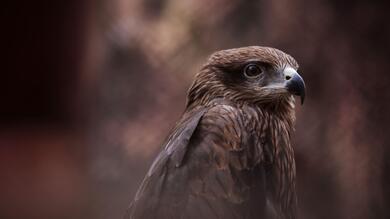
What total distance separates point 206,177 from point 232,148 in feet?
0.50

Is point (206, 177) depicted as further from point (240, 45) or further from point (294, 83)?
point (240, 45)

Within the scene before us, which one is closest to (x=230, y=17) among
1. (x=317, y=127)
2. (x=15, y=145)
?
(x=317, y=127)

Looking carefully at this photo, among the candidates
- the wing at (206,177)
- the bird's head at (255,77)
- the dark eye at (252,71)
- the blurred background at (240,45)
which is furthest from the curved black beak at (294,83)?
the blurred background at (240,45)

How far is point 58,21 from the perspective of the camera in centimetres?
713

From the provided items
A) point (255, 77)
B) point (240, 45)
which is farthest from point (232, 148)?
point (240, 45)

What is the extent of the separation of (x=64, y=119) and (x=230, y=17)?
2.40 metres

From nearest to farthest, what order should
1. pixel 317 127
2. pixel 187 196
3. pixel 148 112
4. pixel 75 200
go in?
pixel 187 196
pixel 317 127
pixel 148 112
pixel 75 200

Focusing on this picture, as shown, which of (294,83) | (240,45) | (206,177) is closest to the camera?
(206,177)

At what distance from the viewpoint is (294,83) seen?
3510mm

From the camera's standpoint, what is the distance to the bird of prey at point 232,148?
3267 mm

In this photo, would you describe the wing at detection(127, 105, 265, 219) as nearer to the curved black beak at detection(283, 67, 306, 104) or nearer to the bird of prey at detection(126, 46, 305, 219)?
the bird of prey at detection(126, 46, 305, 219)

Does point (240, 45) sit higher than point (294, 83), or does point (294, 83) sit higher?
point (294, 83)

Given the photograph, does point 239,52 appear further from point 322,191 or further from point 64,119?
point 64,119

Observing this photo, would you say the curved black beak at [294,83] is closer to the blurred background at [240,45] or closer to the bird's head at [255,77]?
the bird's head at [255,77]
